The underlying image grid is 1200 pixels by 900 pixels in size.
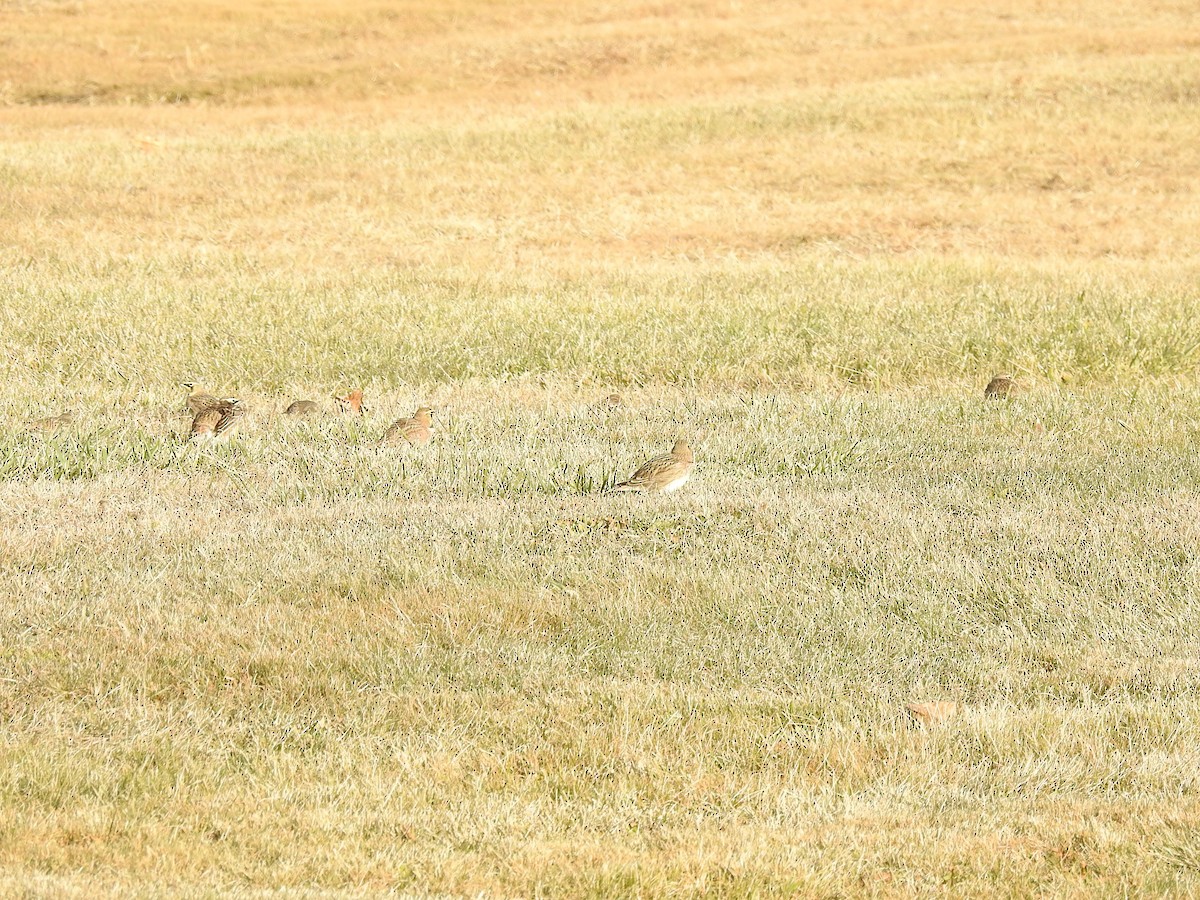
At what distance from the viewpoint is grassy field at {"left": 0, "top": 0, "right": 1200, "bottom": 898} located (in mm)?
4754

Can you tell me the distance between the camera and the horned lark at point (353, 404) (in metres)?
10.3

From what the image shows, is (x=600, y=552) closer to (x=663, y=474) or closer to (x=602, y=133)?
(x=663, y=474)

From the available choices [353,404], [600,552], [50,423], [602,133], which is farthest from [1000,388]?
[602,133]

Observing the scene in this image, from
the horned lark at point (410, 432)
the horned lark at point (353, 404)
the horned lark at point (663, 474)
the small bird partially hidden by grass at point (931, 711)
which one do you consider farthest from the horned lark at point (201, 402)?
the small bird partially hidden by grass at point (931, 711)

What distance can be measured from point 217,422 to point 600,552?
3450 mm

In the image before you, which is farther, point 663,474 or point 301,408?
point 301,408

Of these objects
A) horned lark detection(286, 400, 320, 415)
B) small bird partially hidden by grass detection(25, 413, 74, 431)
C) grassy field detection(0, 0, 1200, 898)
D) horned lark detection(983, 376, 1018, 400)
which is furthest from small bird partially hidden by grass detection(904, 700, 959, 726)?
small bird partially hidden by grass detection(25, 413, 74, 431)

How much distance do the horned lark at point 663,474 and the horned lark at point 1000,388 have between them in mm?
3747

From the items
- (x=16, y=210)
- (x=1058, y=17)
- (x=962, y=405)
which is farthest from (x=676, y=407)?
(x=1058, y=17)

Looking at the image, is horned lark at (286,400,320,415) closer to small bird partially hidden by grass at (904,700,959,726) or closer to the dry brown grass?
small bird partially hidden by grass at (904,700,959,726)

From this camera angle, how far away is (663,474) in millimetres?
7898

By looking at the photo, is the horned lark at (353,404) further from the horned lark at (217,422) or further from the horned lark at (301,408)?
the horned lark at (217,422)

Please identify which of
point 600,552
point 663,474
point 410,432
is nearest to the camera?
point 600,552

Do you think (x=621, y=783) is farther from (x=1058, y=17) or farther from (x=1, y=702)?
(x=1058, y=17)
